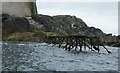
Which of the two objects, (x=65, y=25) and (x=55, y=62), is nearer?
(x=55, y=62)

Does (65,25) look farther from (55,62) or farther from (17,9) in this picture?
(55,62)

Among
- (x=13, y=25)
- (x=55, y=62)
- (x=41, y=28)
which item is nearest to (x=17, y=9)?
(x=13, y=25)

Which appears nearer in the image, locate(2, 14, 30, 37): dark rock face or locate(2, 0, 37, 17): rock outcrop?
locate(2, 14, 30, 37): dark rock face

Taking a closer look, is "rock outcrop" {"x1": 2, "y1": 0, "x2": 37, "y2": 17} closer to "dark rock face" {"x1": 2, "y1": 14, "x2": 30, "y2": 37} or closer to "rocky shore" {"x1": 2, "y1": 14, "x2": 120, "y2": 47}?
"rocky shore" {"x1": 2, "y1": 14, "x2": 120, "y2": 47}

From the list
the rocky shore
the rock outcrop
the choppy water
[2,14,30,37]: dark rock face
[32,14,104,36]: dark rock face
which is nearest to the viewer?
the choppy water

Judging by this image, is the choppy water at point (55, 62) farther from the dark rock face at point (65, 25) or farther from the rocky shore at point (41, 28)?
the dark rock face at point (65, 25)

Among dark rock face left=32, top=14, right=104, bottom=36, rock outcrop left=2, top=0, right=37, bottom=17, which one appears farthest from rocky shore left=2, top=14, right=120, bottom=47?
rock outcrop left=2, top=0, right=37, bottom=17

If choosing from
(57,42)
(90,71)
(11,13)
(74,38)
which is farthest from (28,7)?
(90,71)

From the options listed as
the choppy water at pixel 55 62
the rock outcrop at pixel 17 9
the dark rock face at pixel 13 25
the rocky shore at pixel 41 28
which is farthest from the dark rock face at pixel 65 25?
the choppy water at pixel 55 62

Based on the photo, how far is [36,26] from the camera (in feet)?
373

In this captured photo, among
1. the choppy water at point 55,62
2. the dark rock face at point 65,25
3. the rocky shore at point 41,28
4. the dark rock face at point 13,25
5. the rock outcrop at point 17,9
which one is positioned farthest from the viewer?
the rock outcrop at point 17,9

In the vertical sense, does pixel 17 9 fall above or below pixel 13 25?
above

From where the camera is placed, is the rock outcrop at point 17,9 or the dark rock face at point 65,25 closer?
the dark rock face at point 65,25

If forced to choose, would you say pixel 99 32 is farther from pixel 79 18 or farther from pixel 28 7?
pixel 28 7
